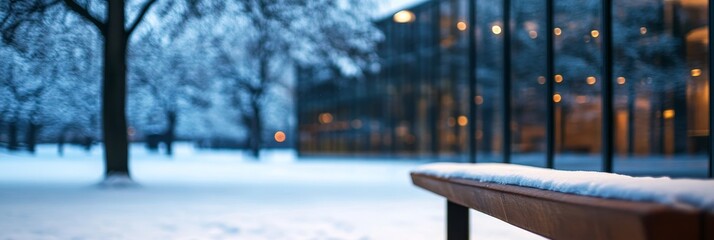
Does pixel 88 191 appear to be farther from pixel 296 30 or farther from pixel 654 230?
pixel 654 230

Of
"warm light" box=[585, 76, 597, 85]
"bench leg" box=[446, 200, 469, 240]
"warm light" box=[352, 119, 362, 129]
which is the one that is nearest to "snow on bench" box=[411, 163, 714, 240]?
"bench leg" box=[446, 200, 469, 240]

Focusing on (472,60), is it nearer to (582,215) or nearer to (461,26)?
(582,215)

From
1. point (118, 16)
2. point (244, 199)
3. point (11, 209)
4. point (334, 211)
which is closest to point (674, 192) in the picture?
point (334, 211)

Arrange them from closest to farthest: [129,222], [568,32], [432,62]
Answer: [129,222]
[568,32]
[432,62]

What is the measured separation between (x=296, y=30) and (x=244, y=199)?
4.59 meters

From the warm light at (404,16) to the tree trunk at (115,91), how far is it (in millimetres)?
18268

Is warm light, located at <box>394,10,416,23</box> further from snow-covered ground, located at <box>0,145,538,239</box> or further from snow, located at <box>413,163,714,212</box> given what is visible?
snow, located at <box>413,163,714,212</box>

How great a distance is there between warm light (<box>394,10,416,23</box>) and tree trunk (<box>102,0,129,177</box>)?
18268 mm

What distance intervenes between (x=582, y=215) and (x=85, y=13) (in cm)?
1240

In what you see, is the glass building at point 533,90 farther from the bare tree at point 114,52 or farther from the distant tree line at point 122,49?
the bare tree at point 114,52

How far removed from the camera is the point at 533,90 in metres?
25.3

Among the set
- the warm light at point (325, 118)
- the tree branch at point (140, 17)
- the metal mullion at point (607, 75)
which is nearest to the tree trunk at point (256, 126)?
the warm light at point (325, 118)

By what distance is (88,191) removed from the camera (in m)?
12.8

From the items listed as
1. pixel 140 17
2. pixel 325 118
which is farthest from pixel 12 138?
pixel 325 118
